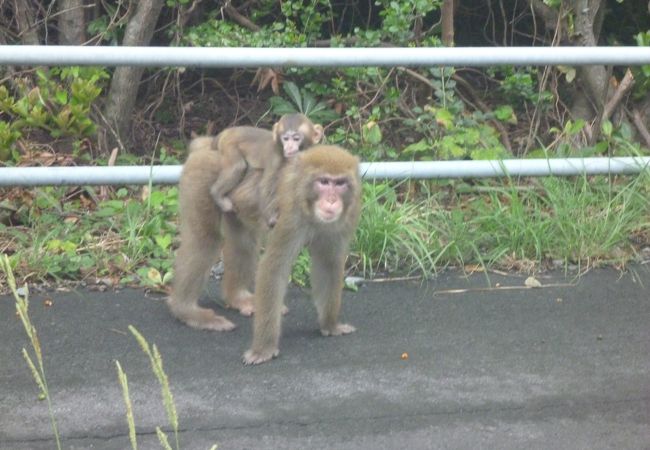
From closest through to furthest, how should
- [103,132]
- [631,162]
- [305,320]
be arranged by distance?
[305,320] < [631,162] < [103,132]

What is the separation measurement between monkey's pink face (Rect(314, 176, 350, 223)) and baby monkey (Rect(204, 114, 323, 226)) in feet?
1.46

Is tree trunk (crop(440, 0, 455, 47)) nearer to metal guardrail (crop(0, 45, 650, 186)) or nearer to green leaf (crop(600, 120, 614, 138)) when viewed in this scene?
green leaf (crop(600, 120, 614, 138))

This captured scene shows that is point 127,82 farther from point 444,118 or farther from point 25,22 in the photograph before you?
point 444,118

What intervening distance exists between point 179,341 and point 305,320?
741 millimetres

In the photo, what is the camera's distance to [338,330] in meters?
6.11

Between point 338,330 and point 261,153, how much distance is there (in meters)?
1.00

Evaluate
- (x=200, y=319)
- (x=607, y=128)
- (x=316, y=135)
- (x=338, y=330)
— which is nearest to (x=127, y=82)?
(x=316, y=135)

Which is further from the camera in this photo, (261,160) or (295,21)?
(295,21)

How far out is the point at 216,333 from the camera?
616 cm

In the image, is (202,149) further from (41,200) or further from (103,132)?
(103,132)

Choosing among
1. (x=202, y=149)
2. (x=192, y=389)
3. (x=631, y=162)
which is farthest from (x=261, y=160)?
(x=631, y=162)

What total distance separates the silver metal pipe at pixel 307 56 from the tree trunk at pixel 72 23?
2.77 meters

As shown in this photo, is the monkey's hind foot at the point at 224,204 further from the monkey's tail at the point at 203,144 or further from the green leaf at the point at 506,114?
the green leaf at the point at 506,114

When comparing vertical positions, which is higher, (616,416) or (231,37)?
(231,37)
